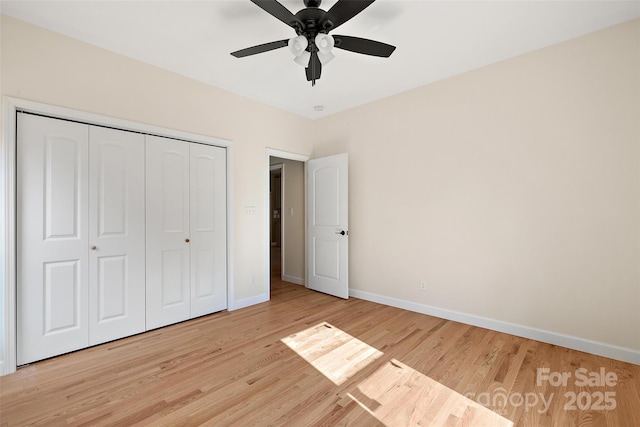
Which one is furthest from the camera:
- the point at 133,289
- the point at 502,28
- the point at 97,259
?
the point at 133,289

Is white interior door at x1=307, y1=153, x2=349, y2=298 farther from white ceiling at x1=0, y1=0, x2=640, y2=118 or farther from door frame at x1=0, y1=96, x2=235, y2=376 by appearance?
door frame at x1=0, y1=96, x2=235, y2=376

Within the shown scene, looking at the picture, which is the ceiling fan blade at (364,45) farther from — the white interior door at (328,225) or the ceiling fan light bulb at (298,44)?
the white interior door at (328,225)

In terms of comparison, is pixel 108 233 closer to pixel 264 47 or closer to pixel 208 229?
pixel 208 229

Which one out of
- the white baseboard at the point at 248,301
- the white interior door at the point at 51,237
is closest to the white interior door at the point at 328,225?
the white baseboard at the point at 248,301

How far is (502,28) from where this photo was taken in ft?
7.86

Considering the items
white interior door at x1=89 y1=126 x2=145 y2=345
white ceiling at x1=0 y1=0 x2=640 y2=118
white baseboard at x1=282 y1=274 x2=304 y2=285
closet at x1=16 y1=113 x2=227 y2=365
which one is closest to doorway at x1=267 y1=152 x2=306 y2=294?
white baseboard at x1=282 y1=274 x2=304 y2=285

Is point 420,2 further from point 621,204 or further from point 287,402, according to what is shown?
point 287,402

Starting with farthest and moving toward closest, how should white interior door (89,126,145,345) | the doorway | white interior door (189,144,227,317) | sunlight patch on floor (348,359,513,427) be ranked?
the doorway → white interior door (189,144,227,317) → white interior door (89,126,145,345) → sunlight patch on floor (348,359,513,427)

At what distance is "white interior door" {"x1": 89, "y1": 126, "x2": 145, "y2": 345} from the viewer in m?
2.61

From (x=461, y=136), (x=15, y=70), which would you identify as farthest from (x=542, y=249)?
(x=15, y=70)

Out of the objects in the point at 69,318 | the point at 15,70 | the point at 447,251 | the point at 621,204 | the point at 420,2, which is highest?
the point at 420,2

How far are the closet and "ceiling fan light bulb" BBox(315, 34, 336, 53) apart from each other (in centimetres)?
195

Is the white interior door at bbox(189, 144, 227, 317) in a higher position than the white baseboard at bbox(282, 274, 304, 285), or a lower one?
higher

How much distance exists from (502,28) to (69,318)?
4.52 m
